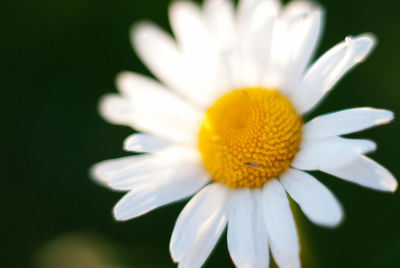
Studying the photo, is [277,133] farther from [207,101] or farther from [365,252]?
[365,252]

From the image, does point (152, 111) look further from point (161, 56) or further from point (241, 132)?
point (241, 132)

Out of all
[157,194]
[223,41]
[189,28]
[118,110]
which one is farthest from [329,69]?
[118,110]

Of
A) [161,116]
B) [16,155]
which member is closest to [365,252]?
[161,116]

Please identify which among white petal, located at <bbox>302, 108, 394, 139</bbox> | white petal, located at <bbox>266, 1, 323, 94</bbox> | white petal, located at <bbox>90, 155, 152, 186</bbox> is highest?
white petal, located at <bbox>266, 1, 323, 94</bbox>

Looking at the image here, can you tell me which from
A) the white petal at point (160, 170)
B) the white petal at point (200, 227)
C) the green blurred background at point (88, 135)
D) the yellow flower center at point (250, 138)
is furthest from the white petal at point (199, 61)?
the green blurred background at point (88, 135)

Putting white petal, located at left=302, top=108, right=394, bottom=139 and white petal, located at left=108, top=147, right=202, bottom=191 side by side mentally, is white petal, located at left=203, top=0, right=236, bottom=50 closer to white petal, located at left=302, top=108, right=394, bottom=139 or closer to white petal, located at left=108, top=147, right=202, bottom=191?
white petal, located at left=108, top=147, right=202, bottom=191

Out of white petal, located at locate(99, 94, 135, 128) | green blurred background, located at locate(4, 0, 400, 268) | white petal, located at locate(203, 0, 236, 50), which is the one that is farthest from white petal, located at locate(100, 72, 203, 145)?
green blurred background, located at locate(4, 0, 400, 268)

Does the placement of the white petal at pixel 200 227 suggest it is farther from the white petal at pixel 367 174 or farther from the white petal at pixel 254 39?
the white petal at pixel 254 39

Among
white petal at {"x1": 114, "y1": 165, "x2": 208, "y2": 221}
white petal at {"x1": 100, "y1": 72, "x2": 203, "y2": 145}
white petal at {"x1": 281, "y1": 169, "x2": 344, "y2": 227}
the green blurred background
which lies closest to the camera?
white petal at {"x1": 281, "y1": 169, "x2": 344, "y2": 227}
